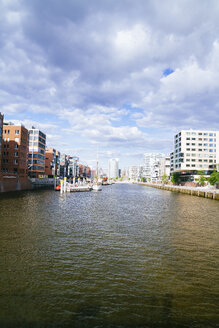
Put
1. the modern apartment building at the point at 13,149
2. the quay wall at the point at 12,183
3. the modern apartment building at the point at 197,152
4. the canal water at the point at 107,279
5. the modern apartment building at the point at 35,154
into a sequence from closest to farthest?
the canal water at the point at 107,279
the quay wall at the point at 12,183
the modern apartment building at the point at 13,149
the modern apartment building at the point at 35,154
the modern apartment building at the point at 197,152

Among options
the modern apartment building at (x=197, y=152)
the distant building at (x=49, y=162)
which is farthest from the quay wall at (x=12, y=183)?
the modern apartment building at (x=197, y=152)

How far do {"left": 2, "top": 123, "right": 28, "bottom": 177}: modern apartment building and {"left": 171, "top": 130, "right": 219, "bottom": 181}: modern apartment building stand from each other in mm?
105860

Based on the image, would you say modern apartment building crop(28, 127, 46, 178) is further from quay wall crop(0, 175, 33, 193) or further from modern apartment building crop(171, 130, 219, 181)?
modern apartment building crop(171, 130, 219, 181)

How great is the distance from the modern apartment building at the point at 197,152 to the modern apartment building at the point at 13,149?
347 ft

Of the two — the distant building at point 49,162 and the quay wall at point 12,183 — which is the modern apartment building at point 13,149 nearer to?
the quay wall at point 12,183

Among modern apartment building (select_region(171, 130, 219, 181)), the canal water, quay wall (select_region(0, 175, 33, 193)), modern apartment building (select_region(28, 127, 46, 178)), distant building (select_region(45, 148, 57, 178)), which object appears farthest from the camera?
distant building (select_region(45, 148, 57, 178))

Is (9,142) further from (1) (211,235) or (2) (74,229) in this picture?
(1) (211,235)

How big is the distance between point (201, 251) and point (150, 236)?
567cm

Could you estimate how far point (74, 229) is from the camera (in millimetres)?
25750

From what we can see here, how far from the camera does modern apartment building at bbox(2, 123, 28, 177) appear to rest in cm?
10438

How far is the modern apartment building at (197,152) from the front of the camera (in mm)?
150625

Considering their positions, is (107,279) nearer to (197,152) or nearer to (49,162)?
(197,152)

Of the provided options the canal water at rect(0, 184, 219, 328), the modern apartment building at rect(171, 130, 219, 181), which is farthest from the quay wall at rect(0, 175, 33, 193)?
the modern apartment building at rect(171, 130, 219, 181)

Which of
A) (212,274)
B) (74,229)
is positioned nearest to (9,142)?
(74,229)
